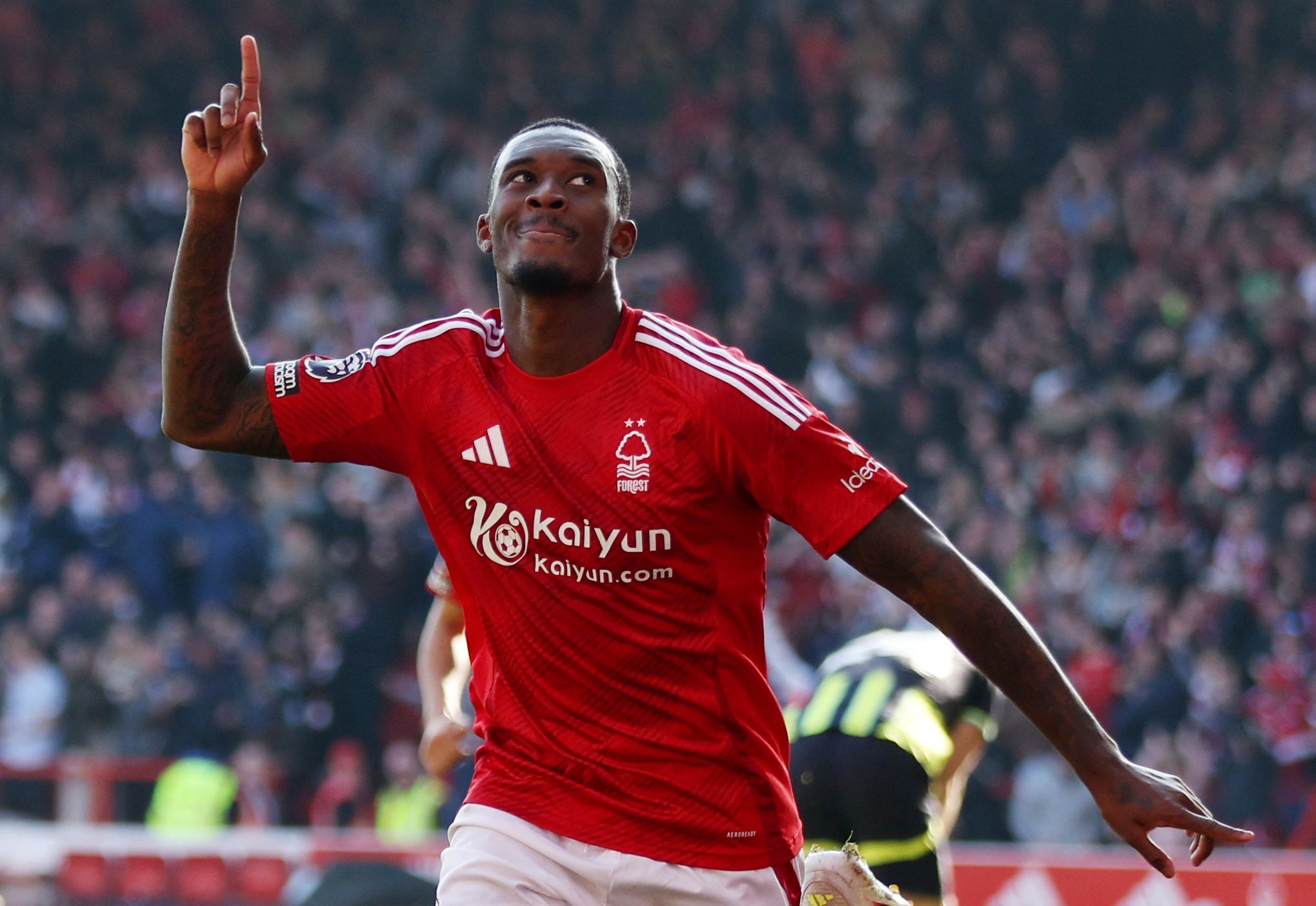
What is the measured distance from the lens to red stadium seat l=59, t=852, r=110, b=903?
949cm

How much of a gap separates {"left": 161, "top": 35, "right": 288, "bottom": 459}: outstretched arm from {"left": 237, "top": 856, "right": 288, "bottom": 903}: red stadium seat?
597 cm

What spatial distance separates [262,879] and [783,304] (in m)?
7.32

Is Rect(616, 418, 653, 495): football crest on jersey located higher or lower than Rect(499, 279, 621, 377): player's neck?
lower

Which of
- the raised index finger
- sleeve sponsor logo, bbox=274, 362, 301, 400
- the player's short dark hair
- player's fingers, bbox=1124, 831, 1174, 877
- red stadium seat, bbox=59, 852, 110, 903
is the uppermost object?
the raised index finger

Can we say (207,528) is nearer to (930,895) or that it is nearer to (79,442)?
(79,442)

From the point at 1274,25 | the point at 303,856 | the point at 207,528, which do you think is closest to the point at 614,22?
the point at 1274,25

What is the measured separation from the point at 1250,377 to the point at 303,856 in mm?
7308

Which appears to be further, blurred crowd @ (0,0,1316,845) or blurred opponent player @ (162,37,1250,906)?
blurred crowd @ (0,0,1316,845)

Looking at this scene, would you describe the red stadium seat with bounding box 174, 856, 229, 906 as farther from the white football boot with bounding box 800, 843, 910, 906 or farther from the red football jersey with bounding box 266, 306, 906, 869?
the red football jersey with bounding box 266, 306, 906, 869

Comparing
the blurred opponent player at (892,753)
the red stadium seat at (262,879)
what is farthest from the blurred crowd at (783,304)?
the blurred opponent player at (892,753)

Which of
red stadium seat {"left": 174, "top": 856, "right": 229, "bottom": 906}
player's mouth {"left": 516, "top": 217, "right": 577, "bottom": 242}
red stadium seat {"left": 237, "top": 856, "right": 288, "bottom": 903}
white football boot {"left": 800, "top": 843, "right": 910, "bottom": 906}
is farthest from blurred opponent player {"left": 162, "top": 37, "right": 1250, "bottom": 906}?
red stadium seat {"left": 174, "top": 856, "right": 229, "bottom": 906}

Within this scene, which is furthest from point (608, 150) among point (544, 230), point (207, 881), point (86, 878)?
point (86, 878)

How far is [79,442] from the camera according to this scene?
1450cm

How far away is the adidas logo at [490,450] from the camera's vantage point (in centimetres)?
349
